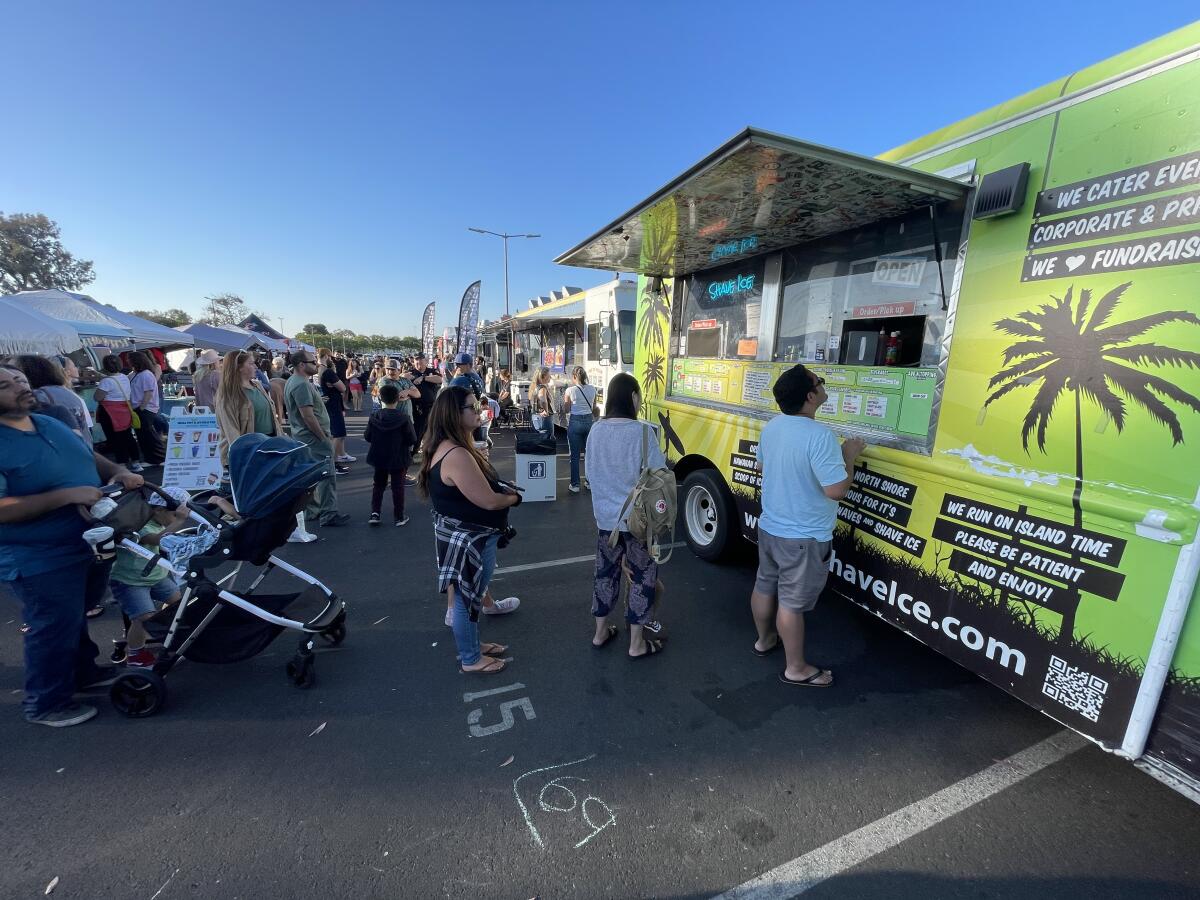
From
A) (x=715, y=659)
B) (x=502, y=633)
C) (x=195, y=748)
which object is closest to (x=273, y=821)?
(x=195, y=748)

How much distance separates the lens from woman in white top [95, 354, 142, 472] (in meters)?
7.39

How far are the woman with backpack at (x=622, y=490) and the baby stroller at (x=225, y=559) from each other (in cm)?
169

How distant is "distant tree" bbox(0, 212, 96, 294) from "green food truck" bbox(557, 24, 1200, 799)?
176 feet

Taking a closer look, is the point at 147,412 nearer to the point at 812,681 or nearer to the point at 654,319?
the point at 654,319

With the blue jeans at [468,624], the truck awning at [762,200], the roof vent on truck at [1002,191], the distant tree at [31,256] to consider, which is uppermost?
the distant tree at [31,256]

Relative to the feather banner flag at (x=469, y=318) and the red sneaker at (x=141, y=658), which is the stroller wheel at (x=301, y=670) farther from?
the feather banner flag at (x=469, y=318)

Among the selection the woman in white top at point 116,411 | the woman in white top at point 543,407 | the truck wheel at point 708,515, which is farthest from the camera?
the woman in white top at point 543,407

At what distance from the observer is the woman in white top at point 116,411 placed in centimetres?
739

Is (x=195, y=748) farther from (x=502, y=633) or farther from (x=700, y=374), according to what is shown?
(x=700, y=374)

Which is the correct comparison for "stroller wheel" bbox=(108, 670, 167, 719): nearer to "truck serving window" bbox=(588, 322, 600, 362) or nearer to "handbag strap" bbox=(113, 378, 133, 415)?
"handbag strap" bbox=(113, 378, 133, 415)

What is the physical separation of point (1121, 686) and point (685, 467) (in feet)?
10.7

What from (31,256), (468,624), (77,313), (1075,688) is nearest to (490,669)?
(468,624)

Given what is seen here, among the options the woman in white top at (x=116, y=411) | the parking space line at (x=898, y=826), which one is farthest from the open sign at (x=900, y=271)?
the woman in white top at (x=116, y=411)

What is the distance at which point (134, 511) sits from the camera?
101 inches
